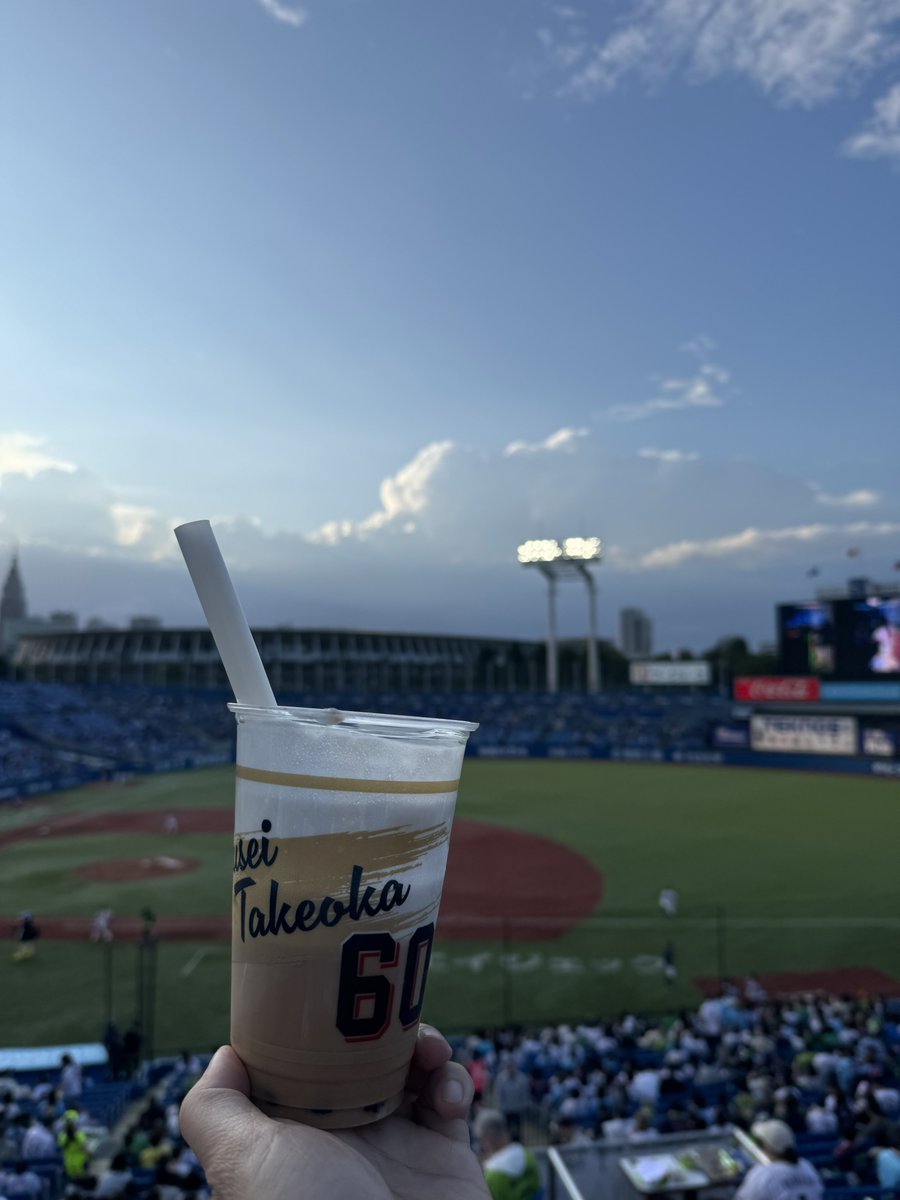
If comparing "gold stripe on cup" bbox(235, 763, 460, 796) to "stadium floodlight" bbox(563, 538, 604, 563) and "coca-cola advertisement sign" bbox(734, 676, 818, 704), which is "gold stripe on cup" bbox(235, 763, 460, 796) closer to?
"coca-cola advertisement sign" bbox(734, 676, 818, 704)

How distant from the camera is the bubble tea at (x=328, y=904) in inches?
72.1

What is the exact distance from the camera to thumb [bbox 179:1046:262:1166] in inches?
67.9

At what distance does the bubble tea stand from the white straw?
0.58 feet

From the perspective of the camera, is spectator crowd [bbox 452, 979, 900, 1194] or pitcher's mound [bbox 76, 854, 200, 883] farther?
pitcher's mound [bbox 76, 854, 200, 883]

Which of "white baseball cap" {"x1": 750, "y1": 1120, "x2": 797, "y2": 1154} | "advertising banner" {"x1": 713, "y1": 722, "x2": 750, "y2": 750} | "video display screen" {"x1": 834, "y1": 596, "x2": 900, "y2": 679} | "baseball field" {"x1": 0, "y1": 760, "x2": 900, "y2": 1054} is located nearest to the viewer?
"white baseball cap" {"x1": 750, "y1": 1120, "x2": 797, "y2": 1154}

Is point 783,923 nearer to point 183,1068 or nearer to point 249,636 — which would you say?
point 183,1068

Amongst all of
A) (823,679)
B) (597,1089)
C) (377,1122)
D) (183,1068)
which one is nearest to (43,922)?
(183,1068)

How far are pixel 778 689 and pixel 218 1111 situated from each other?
4470cm

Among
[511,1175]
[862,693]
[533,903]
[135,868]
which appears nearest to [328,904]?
[511,1175]

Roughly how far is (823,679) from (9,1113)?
131 ft

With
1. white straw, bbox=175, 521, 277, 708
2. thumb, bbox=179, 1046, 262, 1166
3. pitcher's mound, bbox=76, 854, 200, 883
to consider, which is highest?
white straw, bbox=175, 521, 277, 708

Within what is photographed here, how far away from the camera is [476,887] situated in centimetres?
2038

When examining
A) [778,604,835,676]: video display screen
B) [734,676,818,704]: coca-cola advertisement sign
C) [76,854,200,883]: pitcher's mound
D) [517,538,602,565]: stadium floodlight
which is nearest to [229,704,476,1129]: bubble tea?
[76,854,200,883]: pitcher's mound

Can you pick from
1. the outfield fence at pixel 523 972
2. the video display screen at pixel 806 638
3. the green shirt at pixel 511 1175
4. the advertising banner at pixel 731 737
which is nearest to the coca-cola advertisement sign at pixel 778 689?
the video display screen at pixel 806 638
